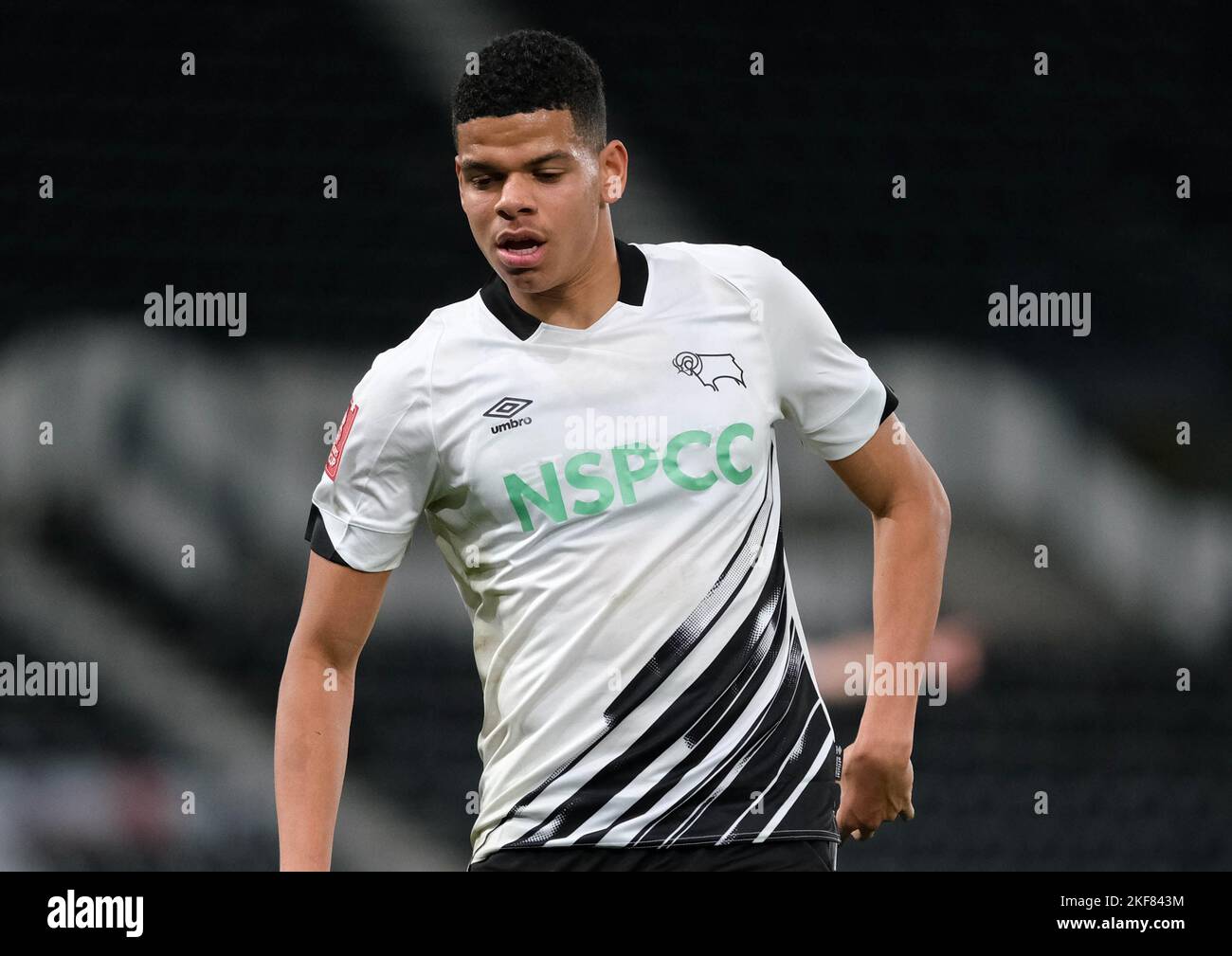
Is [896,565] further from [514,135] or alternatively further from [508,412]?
[514,135]

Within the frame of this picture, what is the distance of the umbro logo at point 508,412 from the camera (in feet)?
7.89

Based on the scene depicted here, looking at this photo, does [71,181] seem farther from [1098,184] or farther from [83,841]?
[1098,184]

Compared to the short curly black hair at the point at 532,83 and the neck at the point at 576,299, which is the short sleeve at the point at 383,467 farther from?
the short curly black hair at the point at 532,83

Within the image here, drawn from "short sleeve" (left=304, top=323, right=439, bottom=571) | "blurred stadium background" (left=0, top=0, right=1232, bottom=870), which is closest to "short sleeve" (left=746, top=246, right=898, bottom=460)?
"short sleeve" (left=304, top=323, right=439, bottom=571)

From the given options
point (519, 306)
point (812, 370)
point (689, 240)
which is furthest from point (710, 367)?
point (689, 240)

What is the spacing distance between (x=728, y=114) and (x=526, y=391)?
7.84 feet

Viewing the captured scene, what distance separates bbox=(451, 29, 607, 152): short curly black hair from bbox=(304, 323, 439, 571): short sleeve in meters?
0.36

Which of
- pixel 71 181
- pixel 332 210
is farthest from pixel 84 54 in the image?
pixel 332 210

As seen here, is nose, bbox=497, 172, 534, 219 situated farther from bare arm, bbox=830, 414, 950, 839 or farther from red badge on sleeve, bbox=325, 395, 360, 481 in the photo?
bare arm, bbox=830, 414, 950, 839

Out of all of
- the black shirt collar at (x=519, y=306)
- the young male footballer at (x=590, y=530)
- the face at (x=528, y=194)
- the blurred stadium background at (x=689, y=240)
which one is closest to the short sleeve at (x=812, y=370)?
the young male footballer at (x=590, y=530)

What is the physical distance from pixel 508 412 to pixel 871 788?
79cm

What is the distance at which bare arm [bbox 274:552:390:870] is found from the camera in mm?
2420

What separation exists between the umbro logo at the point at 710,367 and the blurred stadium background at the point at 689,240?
6.76 ft

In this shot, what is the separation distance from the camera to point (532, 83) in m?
2.42
